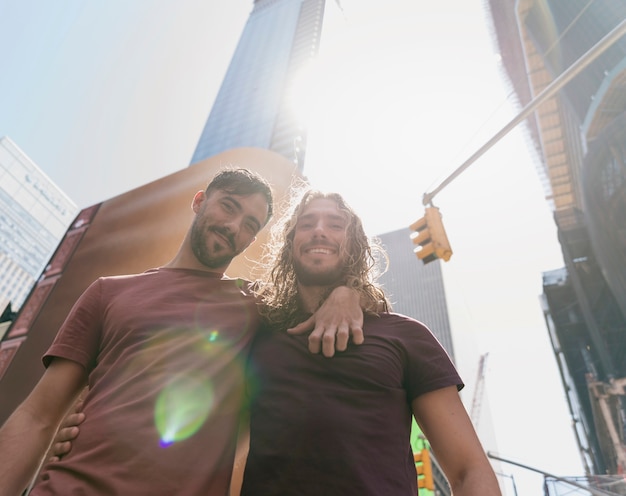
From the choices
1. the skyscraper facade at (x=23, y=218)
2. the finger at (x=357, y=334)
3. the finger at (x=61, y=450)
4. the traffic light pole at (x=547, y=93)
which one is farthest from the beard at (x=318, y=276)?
the skyscraper facade at (x=23, y=218)

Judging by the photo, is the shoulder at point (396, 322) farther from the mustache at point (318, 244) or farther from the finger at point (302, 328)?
the mustache at point (318, 244)

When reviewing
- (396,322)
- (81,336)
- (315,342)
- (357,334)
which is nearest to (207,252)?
(81,336)

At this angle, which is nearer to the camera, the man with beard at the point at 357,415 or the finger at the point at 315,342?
the man with beard at the point at 357,415

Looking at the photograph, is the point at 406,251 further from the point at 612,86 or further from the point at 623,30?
the point at 623,30

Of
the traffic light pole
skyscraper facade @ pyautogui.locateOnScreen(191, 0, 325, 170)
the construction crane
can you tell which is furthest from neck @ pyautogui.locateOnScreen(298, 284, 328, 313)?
the construction crane

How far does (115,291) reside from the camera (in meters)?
2.23

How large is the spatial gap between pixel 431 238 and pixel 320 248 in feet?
16.7

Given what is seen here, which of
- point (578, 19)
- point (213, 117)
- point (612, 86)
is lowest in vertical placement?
point (612, 86)

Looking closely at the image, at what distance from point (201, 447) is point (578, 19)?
26604 millimetres

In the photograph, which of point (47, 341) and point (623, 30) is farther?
point (47, 341)

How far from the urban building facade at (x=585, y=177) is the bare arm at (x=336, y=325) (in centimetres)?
491

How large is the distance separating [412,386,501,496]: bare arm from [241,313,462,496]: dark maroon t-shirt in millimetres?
65

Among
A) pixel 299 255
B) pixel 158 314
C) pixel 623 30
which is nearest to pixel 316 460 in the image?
pixel 158 314

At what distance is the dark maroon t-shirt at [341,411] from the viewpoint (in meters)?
1.51
